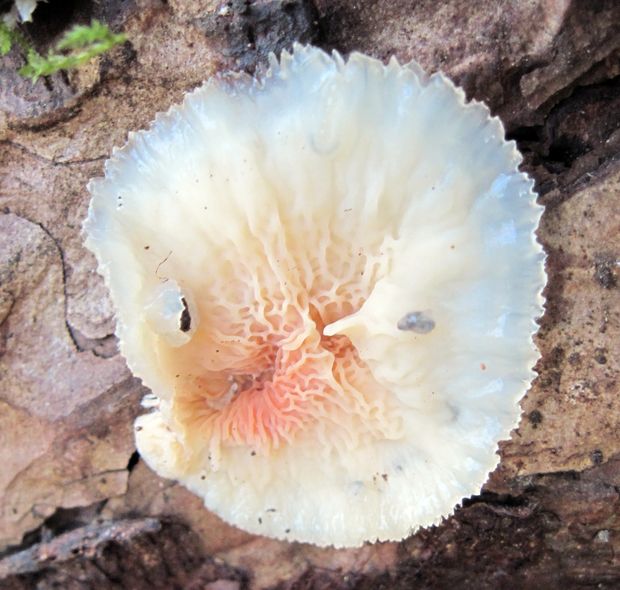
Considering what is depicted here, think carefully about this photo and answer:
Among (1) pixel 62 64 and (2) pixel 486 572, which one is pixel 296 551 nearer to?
(2) pixel 486 572

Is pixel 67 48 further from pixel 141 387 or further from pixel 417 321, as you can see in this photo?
pixel 417 321

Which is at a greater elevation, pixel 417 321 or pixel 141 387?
pixel 141 387

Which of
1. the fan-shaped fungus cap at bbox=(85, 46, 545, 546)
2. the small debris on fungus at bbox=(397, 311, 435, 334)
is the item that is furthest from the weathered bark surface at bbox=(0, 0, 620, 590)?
the small debris on fungus at bbox=(397, 311, 435, 334)

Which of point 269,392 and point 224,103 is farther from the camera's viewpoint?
point 269,392

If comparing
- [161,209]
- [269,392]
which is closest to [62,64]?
[161,209]

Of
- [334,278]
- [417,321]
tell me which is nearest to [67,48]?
[334,278]

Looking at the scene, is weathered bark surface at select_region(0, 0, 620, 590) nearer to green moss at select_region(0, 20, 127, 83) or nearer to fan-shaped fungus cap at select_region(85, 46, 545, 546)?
green moss at select_region(0, 20, 127, 83)
